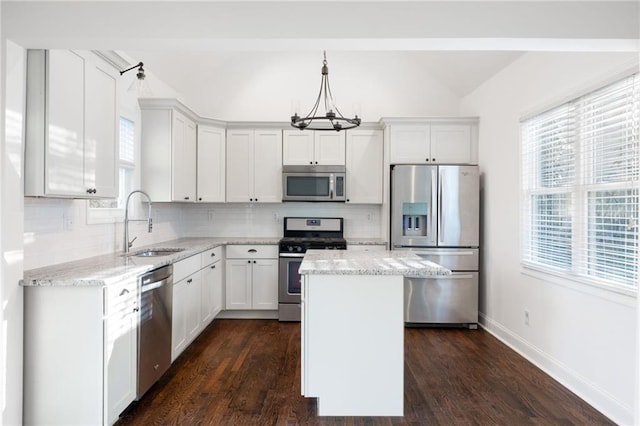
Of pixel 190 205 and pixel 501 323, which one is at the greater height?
pixel 190 205

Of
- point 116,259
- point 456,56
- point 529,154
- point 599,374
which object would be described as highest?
point 456,56

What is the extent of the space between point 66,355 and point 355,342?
1.66m

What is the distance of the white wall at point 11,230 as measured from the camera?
1961 mm

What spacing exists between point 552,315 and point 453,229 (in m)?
1.37

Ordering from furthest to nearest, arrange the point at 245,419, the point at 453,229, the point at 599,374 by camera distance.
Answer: the point at 453,229
the point at 599,374
the point at 245,419

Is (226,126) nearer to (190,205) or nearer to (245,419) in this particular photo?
(190,205)

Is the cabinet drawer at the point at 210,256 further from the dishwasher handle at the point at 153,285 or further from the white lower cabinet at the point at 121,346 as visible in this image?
the white lower cabinet at the point at 121,346

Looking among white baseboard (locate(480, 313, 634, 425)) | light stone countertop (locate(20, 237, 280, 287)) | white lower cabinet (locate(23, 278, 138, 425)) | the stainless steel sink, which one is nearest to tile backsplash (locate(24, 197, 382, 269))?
light stone countertop (locate(20, 237, 280, 287))

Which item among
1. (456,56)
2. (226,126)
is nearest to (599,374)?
(456,56)

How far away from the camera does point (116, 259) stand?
9.37ft

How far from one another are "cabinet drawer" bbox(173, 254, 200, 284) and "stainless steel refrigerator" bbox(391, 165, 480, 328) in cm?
223

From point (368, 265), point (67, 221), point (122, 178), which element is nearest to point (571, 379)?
point (368, 265)

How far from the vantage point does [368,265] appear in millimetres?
2479

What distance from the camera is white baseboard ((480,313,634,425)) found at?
7.75ft
